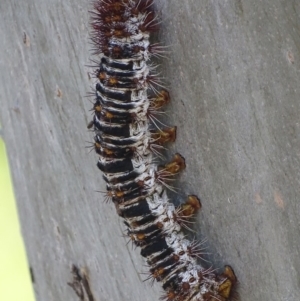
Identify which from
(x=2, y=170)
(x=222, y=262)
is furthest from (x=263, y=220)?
(x=2, y=170)

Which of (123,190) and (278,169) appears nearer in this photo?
(278,169)

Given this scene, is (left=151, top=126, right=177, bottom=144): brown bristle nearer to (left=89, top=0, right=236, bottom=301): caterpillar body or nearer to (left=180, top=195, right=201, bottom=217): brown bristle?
(left=89, top=0, right=236, bottom=301): caterpillar body

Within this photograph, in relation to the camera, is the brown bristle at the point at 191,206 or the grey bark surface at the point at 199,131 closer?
the grey bark surface at the point at 199,131

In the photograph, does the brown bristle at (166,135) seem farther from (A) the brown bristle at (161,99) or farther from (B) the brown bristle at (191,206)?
(B) the brown bristle at (191,206)

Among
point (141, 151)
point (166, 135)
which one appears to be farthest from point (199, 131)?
point (141, 151)

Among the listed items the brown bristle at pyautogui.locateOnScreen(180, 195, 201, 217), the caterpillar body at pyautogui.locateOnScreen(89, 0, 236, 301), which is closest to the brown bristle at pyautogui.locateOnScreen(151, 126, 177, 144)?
the caterpillar body at pyautogui.locateOnScreen(89, 0, 236, 301)

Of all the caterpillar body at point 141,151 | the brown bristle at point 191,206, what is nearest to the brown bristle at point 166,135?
the caterpillar body at point 141,151

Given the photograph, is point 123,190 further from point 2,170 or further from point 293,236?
point 2,170

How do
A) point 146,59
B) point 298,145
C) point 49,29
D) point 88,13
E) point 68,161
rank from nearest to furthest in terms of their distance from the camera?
point 298,145 → point 146,59 → point 88,13 → point 49,29 → point 68,161
